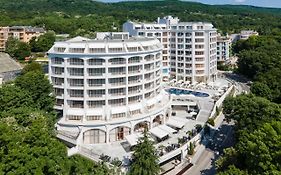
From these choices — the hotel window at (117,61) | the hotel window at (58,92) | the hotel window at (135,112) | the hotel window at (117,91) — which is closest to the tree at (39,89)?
the hotel window at (58,92)

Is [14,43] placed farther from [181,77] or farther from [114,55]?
[114,55]

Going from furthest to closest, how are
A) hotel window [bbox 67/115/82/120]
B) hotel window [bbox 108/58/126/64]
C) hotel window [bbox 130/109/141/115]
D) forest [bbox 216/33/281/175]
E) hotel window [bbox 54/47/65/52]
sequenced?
hotel window [bbox 130/109/141/115] < hotel window [bbox 54/47/65/52] < hotel window [bbox 108/58/126/64] < hotel window [bbox 67/115/82/120] < forest [bbox 216/33/281/175]

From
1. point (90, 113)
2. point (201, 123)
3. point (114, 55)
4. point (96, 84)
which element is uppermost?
point (114, 55)

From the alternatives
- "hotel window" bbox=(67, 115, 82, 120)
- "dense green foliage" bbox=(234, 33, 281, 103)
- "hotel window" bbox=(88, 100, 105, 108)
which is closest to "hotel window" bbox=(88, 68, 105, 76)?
"hotel window" bbox=(88, 100, 105, 108)

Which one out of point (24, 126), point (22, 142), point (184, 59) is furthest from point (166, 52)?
point (22, 142)

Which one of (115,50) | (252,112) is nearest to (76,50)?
(115,50)

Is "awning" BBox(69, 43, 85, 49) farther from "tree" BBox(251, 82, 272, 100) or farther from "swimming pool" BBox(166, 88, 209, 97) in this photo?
"swimming pool" BBox(166, 88, 209, 97)

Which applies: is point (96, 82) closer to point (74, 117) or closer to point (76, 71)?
point (76, 71)
